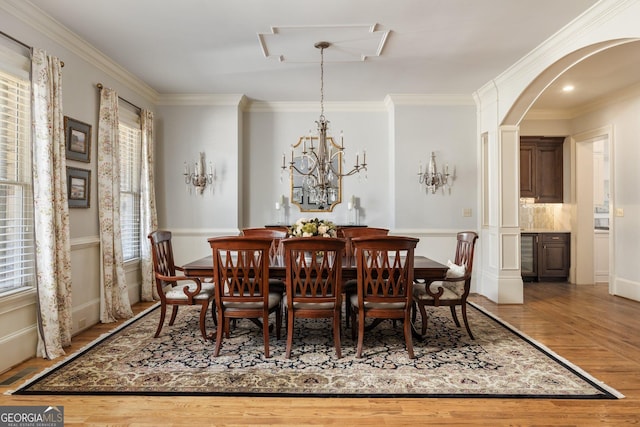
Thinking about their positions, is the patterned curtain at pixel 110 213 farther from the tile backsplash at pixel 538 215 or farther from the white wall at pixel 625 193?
the white wall at pixel 625 193

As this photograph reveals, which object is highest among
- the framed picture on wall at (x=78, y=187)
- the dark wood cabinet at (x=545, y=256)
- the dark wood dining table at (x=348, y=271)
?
the framed picture on wall at (x=78, y=187)

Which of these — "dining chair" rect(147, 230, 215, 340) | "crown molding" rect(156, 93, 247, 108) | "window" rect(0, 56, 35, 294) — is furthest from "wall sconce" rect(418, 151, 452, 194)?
"window" rect(0, 56, 35, 294)

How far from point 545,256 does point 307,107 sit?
4.60m

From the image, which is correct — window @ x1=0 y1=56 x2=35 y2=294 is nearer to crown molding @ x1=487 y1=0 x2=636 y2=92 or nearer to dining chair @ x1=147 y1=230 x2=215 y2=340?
dining chair @ x1=147 y1=230 x2=215 y2=340

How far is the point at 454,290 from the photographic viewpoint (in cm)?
364

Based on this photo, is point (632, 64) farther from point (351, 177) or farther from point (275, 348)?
point (275, 348)

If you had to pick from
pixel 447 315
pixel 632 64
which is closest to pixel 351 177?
pixel 447 315

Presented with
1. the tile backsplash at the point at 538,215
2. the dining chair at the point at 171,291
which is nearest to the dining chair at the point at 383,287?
the dining chair at the point at 171,291

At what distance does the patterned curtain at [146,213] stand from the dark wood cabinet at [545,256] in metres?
5.75

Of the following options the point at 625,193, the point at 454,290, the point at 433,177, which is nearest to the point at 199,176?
the point at 433,177

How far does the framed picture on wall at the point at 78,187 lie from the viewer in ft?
11.8

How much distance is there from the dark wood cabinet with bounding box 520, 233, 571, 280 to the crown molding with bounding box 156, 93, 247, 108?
5.08 m

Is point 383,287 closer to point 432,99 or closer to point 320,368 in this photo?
point 320,368

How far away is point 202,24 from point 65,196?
75.2 inches
